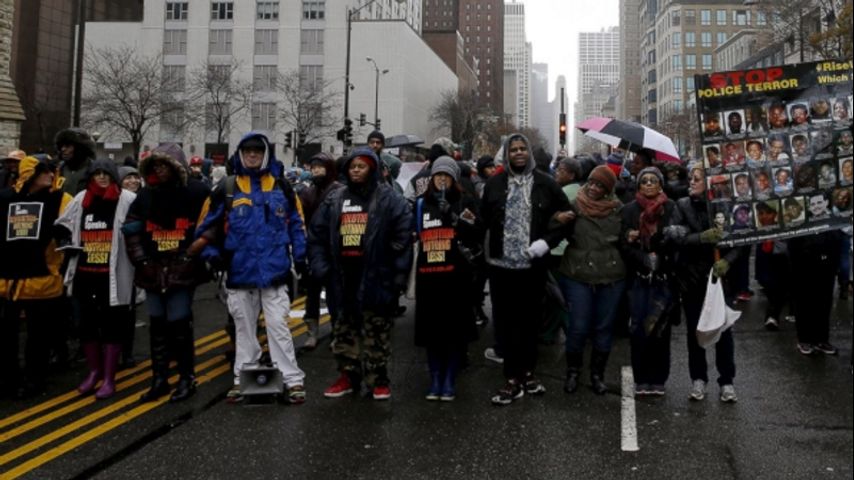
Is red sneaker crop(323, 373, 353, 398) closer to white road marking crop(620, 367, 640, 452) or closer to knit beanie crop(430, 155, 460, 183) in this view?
knit beanie crop(430, 155, 460, 183)

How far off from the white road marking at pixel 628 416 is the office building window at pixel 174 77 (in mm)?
62555

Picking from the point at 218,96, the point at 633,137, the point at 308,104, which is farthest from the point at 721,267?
the point at 218,96

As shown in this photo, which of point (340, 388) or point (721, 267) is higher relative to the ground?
point (721, 267)

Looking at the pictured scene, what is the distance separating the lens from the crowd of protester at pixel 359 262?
5.71m

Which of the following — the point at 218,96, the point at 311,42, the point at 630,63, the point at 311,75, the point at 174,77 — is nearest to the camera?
the point at 218,96

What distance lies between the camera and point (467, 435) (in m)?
4.98

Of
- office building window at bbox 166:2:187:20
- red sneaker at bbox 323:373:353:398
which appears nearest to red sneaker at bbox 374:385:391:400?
red sneaker at bbox 323:373:353:398

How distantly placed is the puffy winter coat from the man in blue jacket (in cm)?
159

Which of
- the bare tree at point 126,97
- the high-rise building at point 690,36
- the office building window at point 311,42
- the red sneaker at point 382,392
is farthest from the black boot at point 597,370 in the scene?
→ the high-rise building at point 690,36

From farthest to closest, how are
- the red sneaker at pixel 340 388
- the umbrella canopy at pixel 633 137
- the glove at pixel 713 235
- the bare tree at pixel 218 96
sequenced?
1. the bare tree at pixel 218 96
2. the umbrella canopy at pixel 633 137
3. the red sneaker at pixel 340 388
4. the glove at pixel 713 235

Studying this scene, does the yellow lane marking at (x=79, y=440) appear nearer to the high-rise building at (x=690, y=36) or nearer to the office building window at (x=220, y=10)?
the office building window at (x=220, y=10)

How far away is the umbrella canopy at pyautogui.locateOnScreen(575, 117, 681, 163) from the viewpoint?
7.83 metres

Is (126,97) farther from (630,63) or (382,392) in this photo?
(630,63)

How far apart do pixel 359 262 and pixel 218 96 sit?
67002 millimetres
